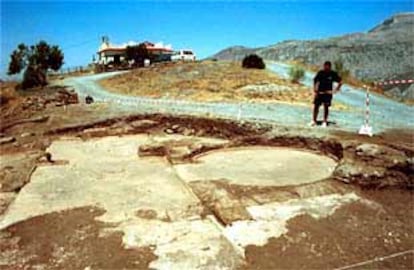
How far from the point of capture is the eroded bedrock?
5.49m

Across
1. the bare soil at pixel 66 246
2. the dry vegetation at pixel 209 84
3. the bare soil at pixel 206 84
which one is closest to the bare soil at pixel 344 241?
the bare soil at pixel 66 246

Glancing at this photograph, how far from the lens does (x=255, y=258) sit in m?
5.12

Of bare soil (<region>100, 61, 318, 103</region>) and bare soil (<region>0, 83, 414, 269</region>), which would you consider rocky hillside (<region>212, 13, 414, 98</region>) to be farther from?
bare soil (<region>0, 83, 414, 269</region>)

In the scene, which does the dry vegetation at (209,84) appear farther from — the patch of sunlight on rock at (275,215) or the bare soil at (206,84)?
the patch of sunlight on rock at (275,215)

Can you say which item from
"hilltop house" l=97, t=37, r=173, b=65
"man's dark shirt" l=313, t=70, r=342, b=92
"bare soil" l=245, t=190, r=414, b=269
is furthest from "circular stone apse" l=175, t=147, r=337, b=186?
"hilltop house" l=97, t=37, r=173, b=65

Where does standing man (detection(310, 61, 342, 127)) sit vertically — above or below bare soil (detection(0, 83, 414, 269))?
above

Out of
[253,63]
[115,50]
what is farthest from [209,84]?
[115,50]

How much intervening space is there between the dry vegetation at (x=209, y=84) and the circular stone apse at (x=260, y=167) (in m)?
8.03

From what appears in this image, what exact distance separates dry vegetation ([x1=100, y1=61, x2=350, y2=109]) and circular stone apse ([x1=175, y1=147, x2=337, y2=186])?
8.03 meters

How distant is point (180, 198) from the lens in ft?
23.3

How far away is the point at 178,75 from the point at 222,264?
79.8ft

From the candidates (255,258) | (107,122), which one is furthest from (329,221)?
(107,122)

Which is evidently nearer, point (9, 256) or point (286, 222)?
point (9, 256)

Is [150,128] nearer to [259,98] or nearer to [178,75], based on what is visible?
[259,98]
